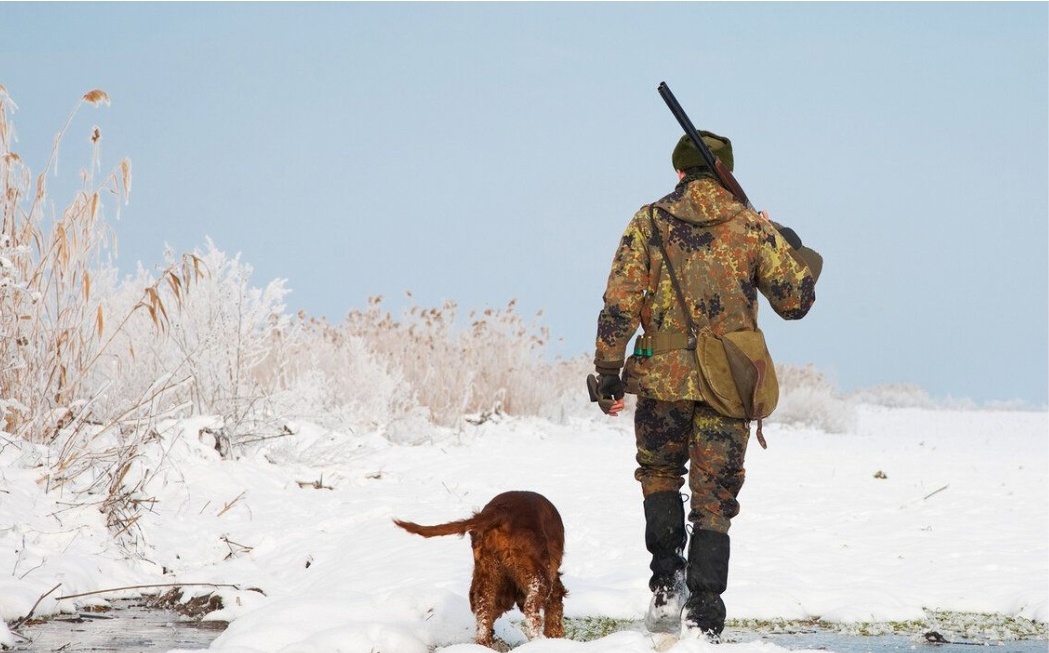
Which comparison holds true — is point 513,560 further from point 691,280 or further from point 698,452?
point 691,280

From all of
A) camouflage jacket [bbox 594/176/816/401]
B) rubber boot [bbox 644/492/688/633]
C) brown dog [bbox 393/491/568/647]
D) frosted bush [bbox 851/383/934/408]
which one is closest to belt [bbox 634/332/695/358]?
camouflage jacket [bbox 594/176/816/401]

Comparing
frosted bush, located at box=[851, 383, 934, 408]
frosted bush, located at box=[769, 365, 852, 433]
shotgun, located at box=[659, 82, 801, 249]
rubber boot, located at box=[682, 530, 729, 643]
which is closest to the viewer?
rubber boot, located at box=[682, 530, 729, 643]

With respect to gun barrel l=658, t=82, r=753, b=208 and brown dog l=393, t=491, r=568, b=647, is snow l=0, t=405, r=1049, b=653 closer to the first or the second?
brown dog l=393, t=491, r=568, b=647

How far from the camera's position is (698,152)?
4637 millimetres

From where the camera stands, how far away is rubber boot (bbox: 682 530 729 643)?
4461 mm

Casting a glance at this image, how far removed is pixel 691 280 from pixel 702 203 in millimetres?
Answer: 330

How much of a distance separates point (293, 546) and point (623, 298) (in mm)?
3448

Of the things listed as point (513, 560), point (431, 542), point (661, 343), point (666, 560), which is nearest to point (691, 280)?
A: point (661, 343)

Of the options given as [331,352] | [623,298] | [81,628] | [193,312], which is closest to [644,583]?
[623,298]

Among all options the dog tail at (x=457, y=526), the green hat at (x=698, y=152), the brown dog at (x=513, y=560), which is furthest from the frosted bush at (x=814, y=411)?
the dog tail at (x=457, y=526)

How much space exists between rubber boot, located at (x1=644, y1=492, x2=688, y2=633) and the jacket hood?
1180mm

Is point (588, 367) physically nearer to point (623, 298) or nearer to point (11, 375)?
point (11, 375)

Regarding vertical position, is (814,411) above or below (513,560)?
above

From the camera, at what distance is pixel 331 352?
1482 cm
